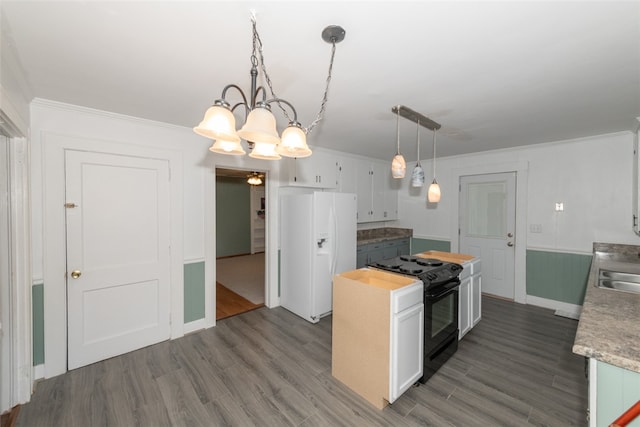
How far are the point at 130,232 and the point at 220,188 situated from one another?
4.64m

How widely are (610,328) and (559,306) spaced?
3111mm

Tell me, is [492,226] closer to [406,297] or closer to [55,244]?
[406,297]

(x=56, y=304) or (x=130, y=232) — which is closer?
(x=56, y=304)

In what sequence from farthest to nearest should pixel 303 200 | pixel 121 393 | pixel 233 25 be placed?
pixel 303 200
pixel 121 393
pixel 233 25

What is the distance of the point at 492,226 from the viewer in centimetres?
423

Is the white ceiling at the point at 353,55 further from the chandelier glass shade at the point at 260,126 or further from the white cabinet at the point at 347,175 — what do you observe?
the white cabinet at the point at 347,175

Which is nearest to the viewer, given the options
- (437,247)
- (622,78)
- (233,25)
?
(233,25)

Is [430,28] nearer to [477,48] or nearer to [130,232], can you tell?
[477,48]

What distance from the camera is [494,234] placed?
4215 millimetres

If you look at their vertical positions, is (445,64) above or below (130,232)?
above

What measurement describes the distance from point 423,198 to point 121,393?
4912 mm

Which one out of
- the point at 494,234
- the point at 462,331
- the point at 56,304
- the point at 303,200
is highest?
the point at 303,200

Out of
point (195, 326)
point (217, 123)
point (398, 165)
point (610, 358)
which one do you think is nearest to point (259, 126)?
point (217, 123)

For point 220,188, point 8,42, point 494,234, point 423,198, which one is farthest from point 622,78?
point 220,188
